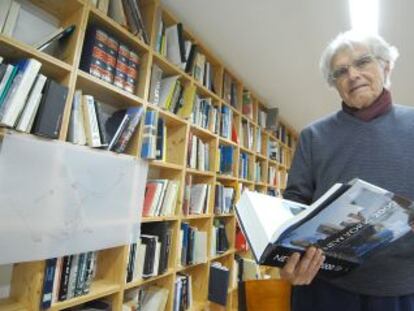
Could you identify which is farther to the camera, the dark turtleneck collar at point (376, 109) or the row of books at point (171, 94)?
the row of books at point (171, 94)

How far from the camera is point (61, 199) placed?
1.29 m

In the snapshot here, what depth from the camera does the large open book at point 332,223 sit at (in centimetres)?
57

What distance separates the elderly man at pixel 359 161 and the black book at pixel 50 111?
101 centimetres

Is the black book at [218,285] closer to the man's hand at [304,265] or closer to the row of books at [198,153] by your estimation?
the row of books at [198,153]

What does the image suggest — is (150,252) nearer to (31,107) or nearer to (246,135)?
(31,107)

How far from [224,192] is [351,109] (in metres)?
1.87

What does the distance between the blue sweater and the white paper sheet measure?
0.95 metres

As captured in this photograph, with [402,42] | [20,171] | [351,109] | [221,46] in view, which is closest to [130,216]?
[20,171]

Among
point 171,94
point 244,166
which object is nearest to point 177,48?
point 171,94

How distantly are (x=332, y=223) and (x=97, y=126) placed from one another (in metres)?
1.23

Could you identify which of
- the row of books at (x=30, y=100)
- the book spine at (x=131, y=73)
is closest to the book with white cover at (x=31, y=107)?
the row of books at (x=30, y=100)

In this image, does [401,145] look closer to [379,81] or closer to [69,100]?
[379,81]

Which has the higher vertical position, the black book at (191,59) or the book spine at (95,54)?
the black book at (191,59)

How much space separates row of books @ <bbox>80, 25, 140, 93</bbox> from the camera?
5.07ft
